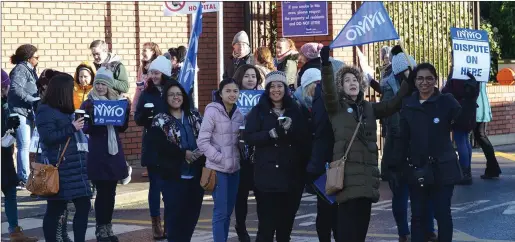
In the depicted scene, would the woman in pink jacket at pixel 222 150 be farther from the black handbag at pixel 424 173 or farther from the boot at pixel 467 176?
the boot at pixel 467 176

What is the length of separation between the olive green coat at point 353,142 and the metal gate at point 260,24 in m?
9.55

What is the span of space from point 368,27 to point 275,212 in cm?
186

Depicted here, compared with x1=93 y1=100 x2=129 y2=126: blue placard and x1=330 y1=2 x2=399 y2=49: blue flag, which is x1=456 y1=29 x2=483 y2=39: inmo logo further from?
x1=93 y1=100 x2=129 y2=126: blue placard

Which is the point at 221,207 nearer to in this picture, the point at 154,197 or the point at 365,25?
the point at 154,197

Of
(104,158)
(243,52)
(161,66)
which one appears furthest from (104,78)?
(243,52)

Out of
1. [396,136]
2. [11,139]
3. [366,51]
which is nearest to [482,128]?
[366,51]

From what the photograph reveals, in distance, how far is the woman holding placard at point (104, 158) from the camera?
32.5 feet

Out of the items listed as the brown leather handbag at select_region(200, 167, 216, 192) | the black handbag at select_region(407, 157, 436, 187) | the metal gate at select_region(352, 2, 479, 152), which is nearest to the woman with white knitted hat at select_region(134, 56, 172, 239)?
the brown leather handbag at select_region(200, 167, 216, 192)

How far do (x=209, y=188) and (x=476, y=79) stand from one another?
356 cm

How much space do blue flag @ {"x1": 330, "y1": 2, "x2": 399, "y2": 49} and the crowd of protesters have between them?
45 cm

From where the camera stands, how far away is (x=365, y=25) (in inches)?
362

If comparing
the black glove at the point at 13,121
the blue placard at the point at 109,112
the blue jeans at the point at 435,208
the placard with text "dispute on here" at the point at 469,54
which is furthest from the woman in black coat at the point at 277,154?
the black glove at the point at 13,121

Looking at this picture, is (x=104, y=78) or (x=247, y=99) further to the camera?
(x=104, y=78)

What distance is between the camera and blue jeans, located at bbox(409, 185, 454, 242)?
28.3ft
